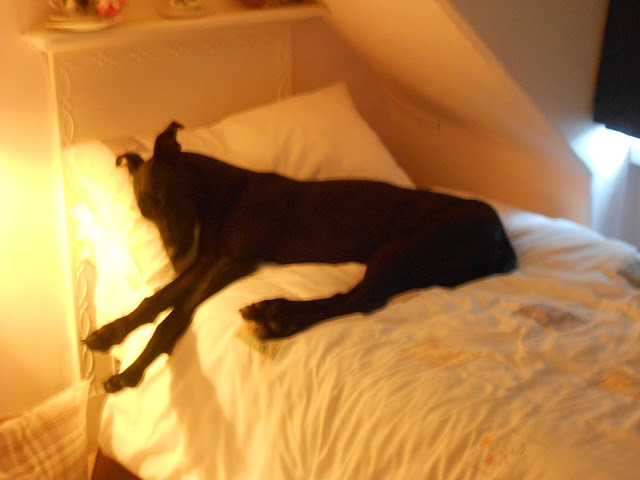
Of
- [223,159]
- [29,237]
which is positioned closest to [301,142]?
[223,159]

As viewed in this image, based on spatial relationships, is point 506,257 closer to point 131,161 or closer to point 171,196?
point 171,196

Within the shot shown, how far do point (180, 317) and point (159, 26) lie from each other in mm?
903

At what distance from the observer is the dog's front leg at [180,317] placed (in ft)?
5.90

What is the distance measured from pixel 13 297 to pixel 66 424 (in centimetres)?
49

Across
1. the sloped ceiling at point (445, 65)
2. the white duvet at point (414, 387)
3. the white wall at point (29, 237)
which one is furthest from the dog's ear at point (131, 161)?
the sloped ceiling at point (445, 65)

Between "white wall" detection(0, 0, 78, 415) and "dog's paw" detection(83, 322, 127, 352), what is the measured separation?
1.77 feet

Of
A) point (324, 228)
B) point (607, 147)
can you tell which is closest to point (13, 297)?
point (324, 228)

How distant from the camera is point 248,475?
164 cm

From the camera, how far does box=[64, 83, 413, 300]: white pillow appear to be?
2.00 meters

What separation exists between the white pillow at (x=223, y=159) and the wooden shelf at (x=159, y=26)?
28cm

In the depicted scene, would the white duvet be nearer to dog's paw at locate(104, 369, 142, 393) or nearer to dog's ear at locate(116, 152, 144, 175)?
dog's paw at locate(104, 369, 142, 393)

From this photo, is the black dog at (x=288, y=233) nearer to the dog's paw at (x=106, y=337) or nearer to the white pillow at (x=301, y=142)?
the dog's paw at (x=106, y=337)

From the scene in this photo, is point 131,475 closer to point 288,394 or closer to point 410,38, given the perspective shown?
point 288,394

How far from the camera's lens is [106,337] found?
5.99 feet
